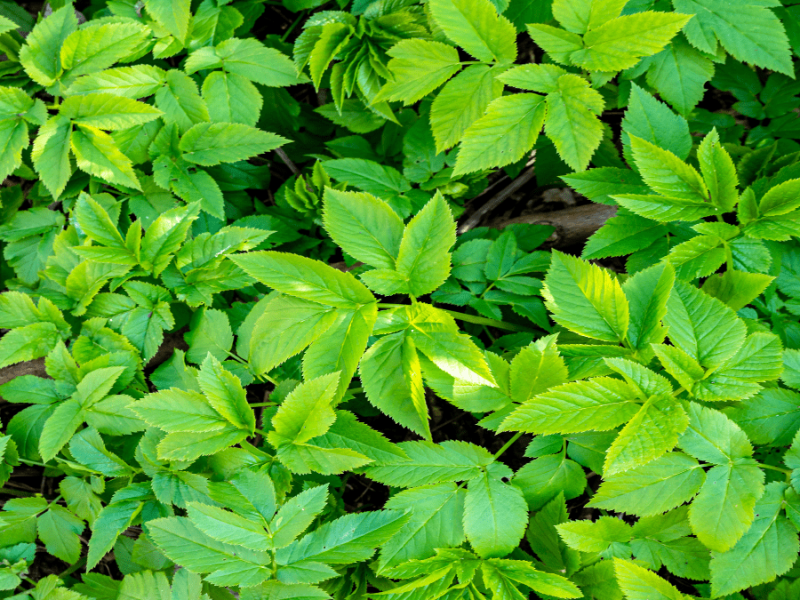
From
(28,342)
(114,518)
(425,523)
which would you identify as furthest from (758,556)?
(28,342)

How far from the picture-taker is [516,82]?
6.13ft

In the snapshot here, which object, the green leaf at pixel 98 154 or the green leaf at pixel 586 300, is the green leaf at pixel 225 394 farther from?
the green leaf at pixel 586 300

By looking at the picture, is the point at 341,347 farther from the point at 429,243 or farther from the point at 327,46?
the point at 327,46

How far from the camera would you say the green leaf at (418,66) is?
77.3 inches

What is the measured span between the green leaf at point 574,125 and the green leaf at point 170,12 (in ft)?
5.33

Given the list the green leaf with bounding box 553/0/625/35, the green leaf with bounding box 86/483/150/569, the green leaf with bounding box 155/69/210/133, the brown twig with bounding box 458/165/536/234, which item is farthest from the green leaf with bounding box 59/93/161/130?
the green leaf with bounding box 553/0/625/35

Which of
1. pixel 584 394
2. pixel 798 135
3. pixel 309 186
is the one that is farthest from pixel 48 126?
pixel 798 135

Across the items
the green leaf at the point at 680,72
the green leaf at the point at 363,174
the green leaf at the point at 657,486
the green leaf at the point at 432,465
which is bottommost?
the green leaf at the point at 432,465

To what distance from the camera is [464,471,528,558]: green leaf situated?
5.26 ft

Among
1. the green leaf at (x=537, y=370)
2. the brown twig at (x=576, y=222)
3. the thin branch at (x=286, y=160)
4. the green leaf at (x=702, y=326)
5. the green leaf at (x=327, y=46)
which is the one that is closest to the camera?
the green leaf at (x=702, y=326)

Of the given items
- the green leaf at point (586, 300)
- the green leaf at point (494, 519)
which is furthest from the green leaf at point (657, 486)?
the green leaf at point (586, 300)

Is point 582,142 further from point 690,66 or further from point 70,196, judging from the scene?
point 70,196

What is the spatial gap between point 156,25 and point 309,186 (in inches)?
38.7

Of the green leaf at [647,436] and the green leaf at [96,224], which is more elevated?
the green leaf at [96,224]
